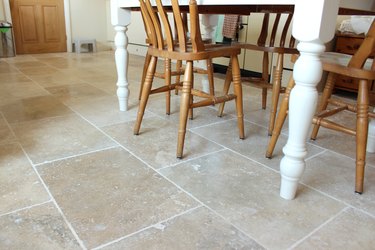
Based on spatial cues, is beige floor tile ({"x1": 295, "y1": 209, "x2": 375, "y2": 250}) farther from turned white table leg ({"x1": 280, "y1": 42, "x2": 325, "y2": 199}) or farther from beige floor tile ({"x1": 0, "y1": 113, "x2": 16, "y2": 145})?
beige floor tile ({"x1": 0, "y1": 113, "x2": 16, "y2": 145})

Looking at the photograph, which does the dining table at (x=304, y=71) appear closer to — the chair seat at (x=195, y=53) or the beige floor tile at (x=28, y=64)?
the chair seat at (x=195, y=53)

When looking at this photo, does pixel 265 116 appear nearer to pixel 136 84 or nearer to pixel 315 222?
pixel 315 222

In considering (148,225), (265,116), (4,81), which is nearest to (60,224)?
(148,225)

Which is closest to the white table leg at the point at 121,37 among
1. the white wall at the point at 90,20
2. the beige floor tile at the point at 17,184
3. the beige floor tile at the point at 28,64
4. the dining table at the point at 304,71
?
the beige floor tile at the point at 17,184

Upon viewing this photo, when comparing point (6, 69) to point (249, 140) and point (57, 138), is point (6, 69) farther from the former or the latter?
point (249, 140)

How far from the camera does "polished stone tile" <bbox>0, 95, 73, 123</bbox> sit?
6.72 ft

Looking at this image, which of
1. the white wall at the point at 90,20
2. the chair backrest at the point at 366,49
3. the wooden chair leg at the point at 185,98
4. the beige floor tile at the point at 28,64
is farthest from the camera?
the white wall at the point at 90,20

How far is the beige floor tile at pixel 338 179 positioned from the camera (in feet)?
4.06

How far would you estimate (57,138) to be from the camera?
1729 millimetres

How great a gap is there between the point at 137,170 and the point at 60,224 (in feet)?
1.44

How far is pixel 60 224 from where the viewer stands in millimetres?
1037

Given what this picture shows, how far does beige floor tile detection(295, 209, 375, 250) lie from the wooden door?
5.20 metres

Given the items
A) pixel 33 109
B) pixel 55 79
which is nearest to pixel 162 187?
pixel 33 109

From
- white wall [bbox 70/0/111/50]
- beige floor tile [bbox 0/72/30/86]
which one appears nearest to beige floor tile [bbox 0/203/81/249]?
beige floor tile [bbox 0/72/30/86]
